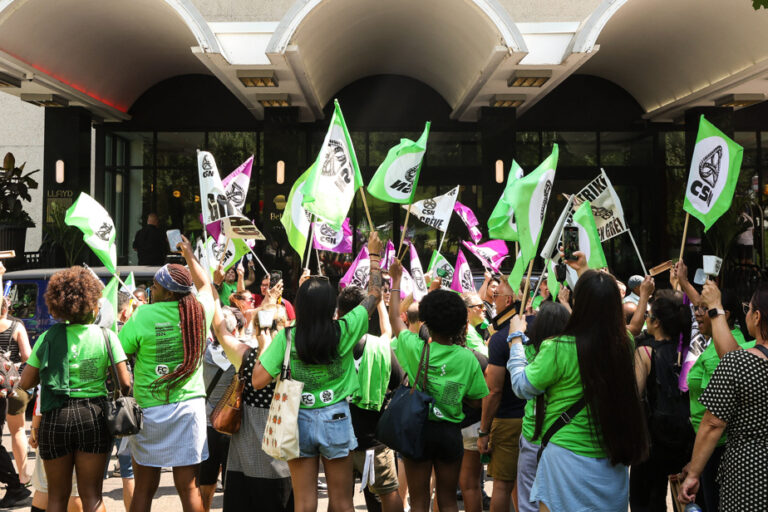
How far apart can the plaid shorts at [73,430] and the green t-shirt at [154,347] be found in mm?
297

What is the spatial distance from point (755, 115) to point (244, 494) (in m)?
16.1

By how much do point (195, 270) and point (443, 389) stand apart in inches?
71.8

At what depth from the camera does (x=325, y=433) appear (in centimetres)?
445

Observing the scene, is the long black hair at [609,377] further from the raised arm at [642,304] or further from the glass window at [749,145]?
the glass window at [749,145]

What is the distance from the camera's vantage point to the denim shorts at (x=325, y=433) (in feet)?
14.5

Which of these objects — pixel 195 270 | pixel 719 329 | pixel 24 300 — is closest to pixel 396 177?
pixel 195 270

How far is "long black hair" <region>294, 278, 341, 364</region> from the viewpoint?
4.43m

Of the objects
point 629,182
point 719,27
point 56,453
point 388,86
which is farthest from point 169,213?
point 56,453

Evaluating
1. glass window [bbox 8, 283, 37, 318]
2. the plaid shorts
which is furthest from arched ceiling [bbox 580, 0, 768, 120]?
the plaid shorts

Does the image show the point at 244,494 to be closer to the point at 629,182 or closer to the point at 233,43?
the point at 233,43

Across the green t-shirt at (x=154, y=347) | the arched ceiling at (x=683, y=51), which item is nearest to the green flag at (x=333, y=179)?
the green t-shirt at (x=154, y=347)

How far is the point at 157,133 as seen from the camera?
17.4 metres

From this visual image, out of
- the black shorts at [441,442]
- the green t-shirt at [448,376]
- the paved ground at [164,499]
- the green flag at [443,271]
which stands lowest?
the paved ground at [164,499]

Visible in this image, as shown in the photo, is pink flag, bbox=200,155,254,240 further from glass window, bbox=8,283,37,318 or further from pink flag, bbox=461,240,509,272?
glass window, bbox=8,283,37,318
